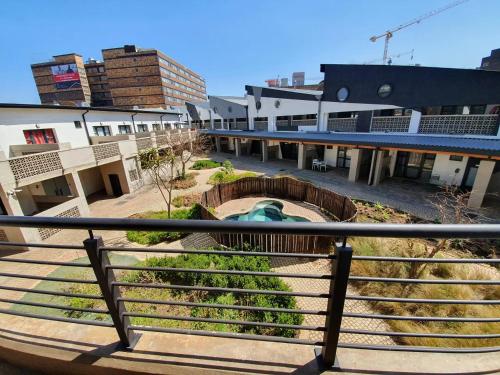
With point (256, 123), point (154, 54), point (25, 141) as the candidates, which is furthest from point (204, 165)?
point (154, 54)

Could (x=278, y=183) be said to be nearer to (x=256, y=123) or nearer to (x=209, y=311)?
(x=209, y=311)

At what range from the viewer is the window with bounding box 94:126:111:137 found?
57.6 feet

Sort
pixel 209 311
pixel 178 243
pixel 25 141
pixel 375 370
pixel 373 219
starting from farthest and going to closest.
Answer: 1. pixel 25 141
2. pixel 373 219
3. pixel 178 243
4. pixel 209 311
5. pixel 375 370

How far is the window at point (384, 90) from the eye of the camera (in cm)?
1645

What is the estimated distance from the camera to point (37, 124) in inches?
508

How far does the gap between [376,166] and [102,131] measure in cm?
2114

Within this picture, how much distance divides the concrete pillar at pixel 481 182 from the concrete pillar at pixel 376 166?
16.0ft

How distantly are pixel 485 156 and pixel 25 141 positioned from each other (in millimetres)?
23607

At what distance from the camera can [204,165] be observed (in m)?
24.1

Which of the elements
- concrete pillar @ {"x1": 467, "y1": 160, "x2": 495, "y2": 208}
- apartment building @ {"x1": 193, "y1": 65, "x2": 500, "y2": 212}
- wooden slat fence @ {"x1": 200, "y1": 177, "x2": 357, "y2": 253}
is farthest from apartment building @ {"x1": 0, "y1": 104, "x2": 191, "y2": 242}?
concrete pillar @ {"x1": 467, "y1": 160, "x2": 495, "y2": 208}

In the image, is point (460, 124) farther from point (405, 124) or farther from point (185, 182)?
point (185, 182)

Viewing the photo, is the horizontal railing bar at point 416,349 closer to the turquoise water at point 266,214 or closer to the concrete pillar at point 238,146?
the turquoise water at point 266,214

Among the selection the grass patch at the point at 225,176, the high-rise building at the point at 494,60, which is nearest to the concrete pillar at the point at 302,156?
the grass patch at the point at 225,176

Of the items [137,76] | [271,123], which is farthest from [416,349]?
[137,76]
